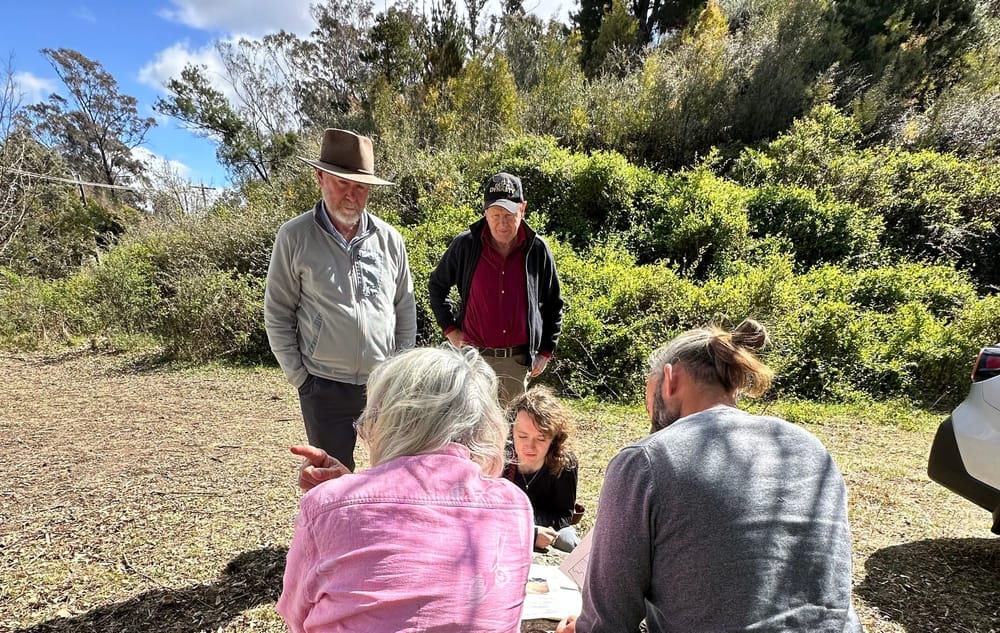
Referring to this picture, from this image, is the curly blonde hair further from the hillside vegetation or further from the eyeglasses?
the hillside vegetation

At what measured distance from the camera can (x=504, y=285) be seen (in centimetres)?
313

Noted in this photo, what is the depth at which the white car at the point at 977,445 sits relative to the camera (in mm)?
2428

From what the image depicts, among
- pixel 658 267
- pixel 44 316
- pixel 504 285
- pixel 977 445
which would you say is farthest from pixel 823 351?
pixel 44 316

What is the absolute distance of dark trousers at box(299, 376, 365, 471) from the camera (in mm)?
2309

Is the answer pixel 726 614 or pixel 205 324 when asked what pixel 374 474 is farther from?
pixel 205 324

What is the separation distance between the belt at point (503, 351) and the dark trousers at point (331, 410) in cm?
97

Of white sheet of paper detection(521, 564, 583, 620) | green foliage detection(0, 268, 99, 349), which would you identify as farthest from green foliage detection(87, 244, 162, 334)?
white sheet of paper detection(521, 564, 583, 620)

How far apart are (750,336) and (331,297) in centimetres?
166

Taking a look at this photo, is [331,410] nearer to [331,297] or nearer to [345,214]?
[331,297]

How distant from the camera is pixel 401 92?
Result: 588 inches

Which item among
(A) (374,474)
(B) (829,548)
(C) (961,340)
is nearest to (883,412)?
(C) (961,340)

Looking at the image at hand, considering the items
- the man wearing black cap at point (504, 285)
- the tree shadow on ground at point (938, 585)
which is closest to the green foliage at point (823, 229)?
the tree shadow on ground at point (938, 585)

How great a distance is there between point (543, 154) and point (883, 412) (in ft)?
21.6

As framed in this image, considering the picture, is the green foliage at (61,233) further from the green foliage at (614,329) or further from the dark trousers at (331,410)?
the dark trousers at (331,410)
